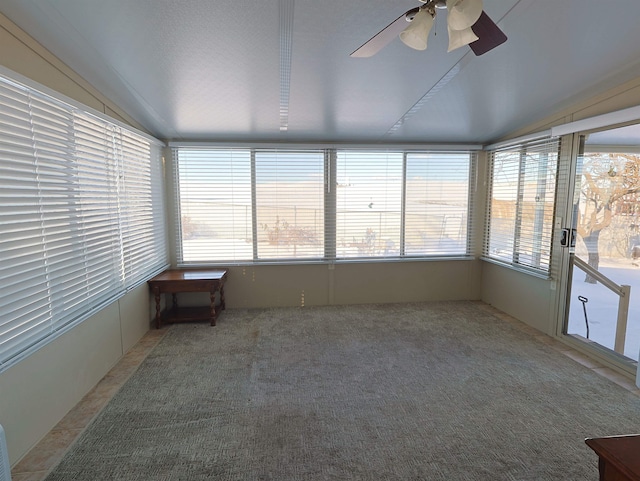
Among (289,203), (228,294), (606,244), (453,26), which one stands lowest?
(228,294)

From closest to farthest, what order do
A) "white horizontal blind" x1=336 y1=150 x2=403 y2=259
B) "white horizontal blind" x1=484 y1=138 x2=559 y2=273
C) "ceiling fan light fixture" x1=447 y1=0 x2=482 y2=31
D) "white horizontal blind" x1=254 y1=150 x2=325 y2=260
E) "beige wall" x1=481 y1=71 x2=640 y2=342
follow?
"ceiling fan light fixture" x1=447 y1=0 x2=482 y2=31, "beige wall" x1=481 y1=71 x2=640 y2=342, "white horizontal blind" x1=484 y1=138 x2=559 y2=273, "white horizontal blind" x1=254 y1=150 x2=325 y2=260, "white horizontal blind" x1=336 y1=150 x2=403 y2=259

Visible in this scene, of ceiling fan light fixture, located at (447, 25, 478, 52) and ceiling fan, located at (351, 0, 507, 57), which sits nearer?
ceiling fan, located at (351, 0, 507, 57)

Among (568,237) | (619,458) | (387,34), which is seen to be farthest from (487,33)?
(568,237)

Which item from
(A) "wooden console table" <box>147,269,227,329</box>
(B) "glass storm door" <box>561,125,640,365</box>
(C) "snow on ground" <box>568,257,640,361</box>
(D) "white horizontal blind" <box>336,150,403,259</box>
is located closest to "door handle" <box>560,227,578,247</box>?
(B) "glass storm door" <box>561,125,640,365</box>

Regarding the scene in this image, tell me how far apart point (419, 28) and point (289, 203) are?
3056 mm

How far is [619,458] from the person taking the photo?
3.55 ft

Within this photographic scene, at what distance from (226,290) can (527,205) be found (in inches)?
149

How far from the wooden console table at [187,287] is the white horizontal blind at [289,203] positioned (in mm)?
778

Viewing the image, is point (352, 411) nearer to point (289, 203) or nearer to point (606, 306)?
point (289, 203)

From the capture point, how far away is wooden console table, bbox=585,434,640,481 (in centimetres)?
104

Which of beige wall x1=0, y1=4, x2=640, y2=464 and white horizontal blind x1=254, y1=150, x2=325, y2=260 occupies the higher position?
white horizontal blind x1=254, y1=150, x2=325, y2=260

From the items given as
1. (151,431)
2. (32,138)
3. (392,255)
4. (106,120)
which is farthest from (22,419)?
(392,255)

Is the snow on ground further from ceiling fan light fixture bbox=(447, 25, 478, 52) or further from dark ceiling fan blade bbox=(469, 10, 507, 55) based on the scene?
ceiling fan light fixture bbox=(447, 25, 478, 52)

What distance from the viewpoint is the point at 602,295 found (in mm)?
3357
